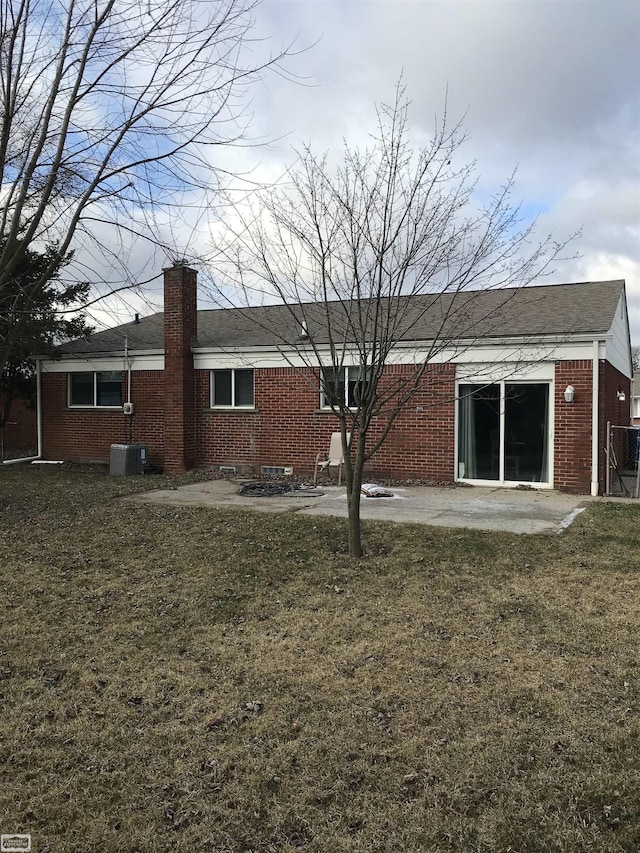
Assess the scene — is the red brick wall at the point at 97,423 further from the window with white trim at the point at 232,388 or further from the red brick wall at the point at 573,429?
the red brick wall at the point at 573,429

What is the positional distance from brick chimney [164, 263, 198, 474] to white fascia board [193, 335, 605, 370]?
61cm

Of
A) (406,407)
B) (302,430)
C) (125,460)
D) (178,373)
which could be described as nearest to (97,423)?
(125,460)

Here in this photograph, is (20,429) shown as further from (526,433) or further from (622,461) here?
(622,461)

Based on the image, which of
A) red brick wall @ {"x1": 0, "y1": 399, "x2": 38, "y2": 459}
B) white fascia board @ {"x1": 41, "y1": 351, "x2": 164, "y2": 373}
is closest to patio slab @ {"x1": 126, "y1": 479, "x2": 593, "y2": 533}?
white fascia board @ {"x1": 41, "y1": 351, "x2": 164, "y2": 373}

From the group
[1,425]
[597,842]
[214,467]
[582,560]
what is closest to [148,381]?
[214,467]

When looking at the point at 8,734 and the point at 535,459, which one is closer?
the point at 8,734

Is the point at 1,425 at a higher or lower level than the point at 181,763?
higher

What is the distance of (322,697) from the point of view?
3760mm

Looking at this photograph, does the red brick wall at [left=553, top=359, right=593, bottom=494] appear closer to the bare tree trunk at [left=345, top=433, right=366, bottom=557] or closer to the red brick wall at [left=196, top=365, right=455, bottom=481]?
the red brick wall at [left=196, top=365, right=455, bottom=481]

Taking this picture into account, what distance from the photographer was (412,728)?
11.1 ft

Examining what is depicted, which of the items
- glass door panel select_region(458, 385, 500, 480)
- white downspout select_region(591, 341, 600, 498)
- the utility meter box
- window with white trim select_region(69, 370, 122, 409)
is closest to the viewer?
white downspout select_region(591, 341, 600, 498)

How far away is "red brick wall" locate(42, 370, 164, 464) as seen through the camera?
15.4 m

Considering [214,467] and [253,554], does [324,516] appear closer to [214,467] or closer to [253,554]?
[253,554]

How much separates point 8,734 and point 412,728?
2146mm
